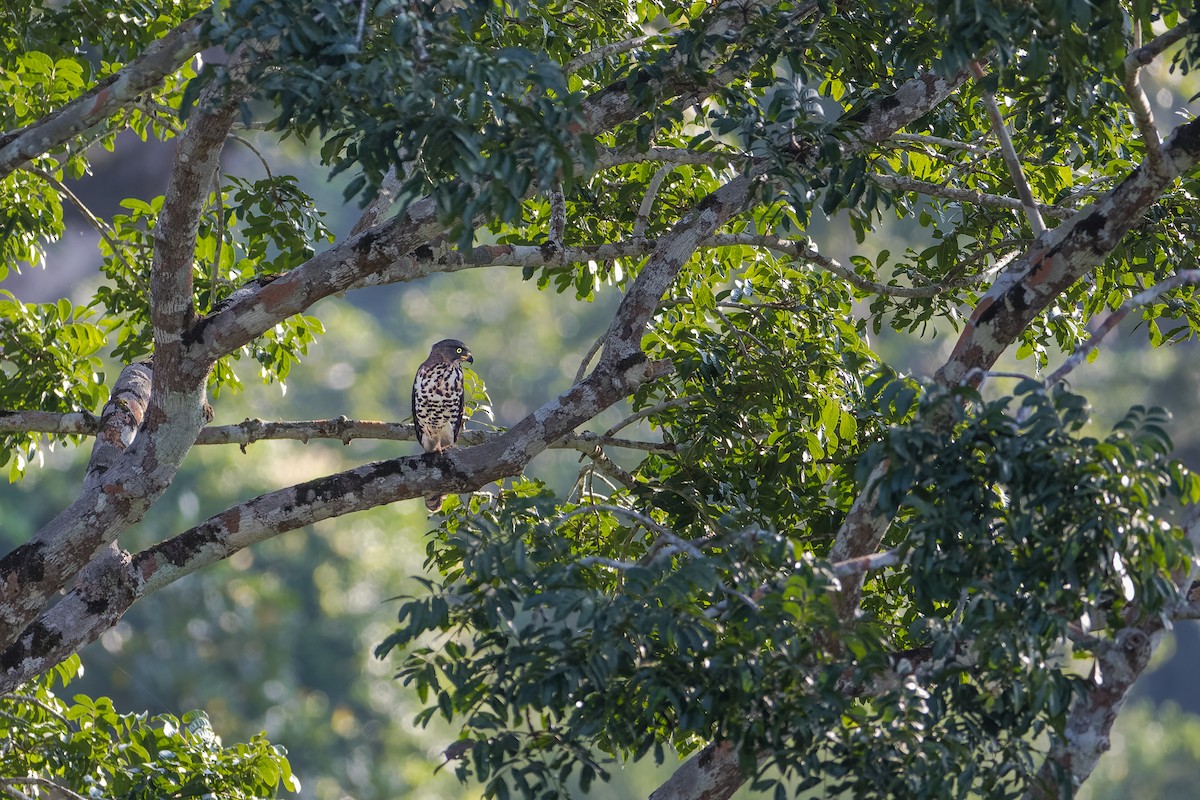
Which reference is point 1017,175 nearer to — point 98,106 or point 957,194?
point 957,194

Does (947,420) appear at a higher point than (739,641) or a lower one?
higher

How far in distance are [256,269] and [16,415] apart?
1268mm

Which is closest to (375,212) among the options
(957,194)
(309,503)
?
(309,503)

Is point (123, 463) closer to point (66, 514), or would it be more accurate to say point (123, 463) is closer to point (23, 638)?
point (66, 514)

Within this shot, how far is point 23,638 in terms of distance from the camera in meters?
4.78

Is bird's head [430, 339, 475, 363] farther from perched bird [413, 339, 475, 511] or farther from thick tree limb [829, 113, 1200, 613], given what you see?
thick tree limb [829, 113, 1200, 613]

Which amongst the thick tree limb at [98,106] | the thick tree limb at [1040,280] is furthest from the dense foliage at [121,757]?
the thick tree limb at [1040,280]

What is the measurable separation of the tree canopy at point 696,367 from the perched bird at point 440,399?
70 cm

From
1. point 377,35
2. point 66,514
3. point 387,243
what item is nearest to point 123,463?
point 66,514

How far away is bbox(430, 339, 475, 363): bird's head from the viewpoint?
7.42 metres

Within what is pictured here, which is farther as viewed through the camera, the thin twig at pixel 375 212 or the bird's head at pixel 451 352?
the bird's head at pixel 451 352

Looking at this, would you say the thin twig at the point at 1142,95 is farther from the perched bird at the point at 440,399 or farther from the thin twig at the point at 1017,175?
the perched bird at the point at 440,399

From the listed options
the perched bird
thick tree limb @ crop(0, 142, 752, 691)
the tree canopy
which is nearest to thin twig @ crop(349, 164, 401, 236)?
the tree canopy

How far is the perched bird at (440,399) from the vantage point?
7.06 meters
